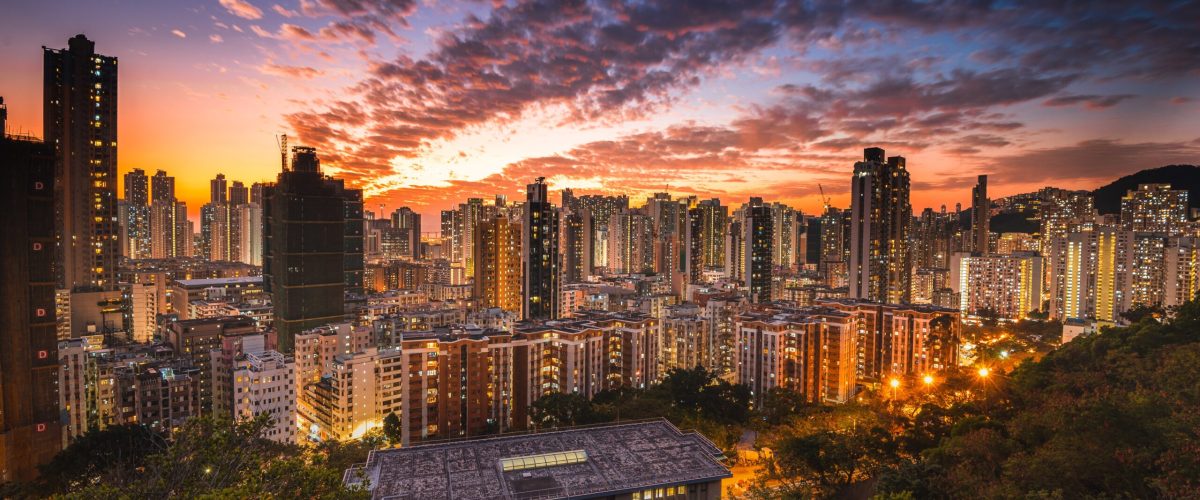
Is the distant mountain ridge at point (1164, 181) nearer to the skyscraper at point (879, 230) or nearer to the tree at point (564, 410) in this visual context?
the skyscraper at point (879, 230)

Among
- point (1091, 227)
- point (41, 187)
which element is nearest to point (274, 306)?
point (41, 187)

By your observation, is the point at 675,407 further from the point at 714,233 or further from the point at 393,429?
the point at 714,233

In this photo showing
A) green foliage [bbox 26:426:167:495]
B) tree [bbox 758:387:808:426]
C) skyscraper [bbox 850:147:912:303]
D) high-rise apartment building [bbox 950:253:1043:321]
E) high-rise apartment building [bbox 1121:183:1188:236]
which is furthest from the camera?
high-rise apartment building [bbox 950:253:1043:321]

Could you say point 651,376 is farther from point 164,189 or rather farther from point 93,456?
point 164,189

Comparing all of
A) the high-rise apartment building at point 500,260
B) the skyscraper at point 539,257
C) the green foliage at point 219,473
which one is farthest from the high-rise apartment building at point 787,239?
the green foliage at point 219,473

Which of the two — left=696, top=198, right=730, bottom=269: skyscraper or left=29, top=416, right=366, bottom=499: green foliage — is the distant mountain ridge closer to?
left=696, top=198, right=730, bottom=269: skyscraper

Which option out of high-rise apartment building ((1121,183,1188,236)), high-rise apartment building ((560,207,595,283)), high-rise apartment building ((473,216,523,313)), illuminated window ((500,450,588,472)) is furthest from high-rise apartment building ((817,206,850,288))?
illuminated window ((500,450,588,472))
